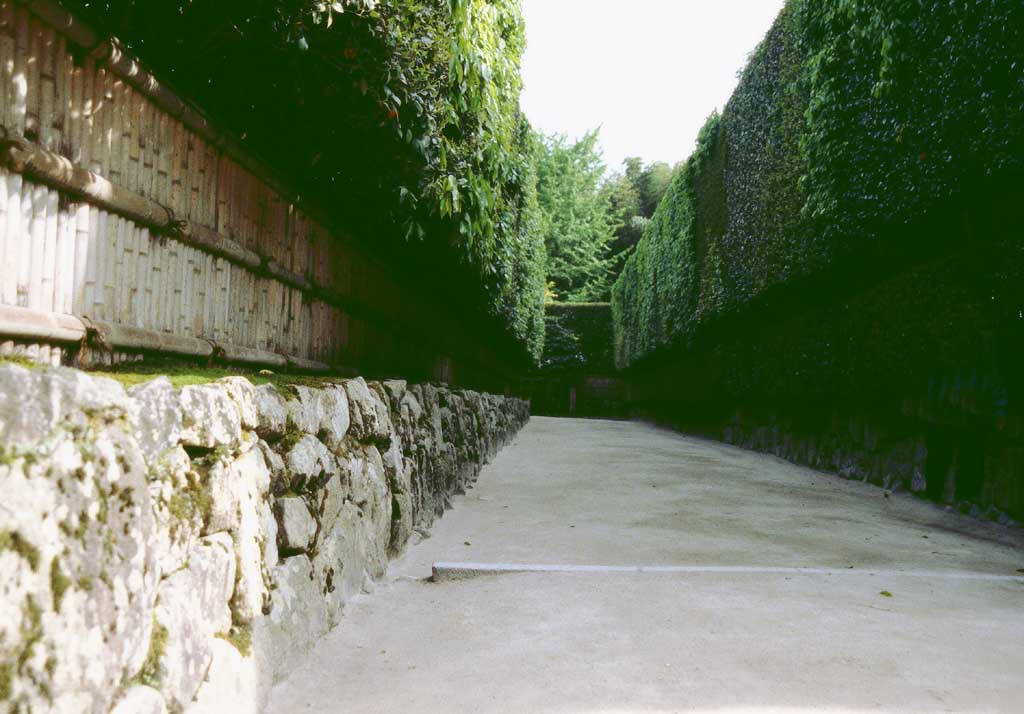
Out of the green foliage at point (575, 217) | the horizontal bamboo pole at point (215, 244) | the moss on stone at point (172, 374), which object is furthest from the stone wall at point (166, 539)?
the green foliage at point (575, 217)

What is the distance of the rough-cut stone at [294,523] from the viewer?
2.77 meters

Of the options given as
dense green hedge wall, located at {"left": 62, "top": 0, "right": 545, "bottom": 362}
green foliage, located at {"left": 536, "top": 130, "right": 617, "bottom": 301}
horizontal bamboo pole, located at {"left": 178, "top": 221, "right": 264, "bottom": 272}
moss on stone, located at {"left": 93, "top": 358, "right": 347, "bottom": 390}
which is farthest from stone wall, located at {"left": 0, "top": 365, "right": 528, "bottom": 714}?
green foliage, located at {"left": 536, "top": 130, "right": 617, "bottom": 301}

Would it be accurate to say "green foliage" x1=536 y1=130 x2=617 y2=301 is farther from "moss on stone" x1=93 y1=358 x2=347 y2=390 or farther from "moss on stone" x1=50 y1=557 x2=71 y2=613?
"moss on stone" x1=50 y1=557 x2=71 y2=613

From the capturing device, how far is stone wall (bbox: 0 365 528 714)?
1.34 m

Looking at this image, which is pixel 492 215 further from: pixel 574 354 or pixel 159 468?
pixel 574 354

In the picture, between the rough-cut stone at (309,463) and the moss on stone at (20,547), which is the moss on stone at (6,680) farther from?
the rough-cut stone at (309,463)

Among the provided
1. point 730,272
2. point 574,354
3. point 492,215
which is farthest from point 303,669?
point 574,354

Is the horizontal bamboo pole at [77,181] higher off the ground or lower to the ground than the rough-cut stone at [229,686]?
higher

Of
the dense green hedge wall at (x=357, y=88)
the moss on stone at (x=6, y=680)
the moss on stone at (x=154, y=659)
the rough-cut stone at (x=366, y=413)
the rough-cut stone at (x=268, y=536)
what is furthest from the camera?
the rough-cut stone at (x=366, y=413)

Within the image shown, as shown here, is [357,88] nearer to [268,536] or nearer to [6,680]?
[268,536]

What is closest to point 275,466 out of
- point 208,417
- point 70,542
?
point 208,417

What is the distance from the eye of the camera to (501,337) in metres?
14.4

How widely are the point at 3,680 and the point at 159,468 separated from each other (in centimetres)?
69

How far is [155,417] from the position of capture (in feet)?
6.15
